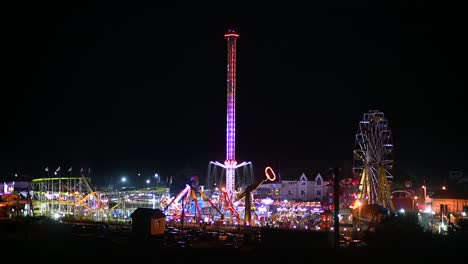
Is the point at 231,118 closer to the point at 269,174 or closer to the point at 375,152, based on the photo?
the point at 269,174

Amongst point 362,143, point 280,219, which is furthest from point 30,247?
point 362,143

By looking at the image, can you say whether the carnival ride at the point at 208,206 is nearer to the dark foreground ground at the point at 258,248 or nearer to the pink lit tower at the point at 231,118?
the pink lit tower at the point at 231,118

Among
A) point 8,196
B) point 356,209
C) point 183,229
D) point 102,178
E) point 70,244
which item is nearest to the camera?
point 70,244

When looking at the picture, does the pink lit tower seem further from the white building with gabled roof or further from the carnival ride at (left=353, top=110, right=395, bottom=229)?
the white building with gabled roof

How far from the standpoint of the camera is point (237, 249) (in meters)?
28.3

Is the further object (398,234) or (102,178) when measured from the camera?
(102,178)

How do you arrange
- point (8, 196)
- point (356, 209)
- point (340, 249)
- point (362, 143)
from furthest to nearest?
point (8, 196) < point (362, 143) < point (356, 209) < point (340, 249)

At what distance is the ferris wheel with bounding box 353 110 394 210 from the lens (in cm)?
4450

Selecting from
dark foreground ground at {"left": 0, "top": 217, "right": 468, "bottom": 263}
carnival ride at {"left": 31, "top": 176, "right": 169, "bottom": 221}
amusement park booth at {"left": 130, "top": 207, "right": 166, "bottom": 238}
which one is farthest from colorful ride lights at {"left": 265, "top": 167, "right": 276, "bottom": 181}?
dark foreground ground at {"left": 0, "top": 217, "right": 468, "bottom": 263}

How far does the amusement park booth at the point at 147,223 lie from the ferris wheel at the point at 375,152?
61.5 ft

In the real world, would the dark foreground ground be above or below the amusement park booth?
below

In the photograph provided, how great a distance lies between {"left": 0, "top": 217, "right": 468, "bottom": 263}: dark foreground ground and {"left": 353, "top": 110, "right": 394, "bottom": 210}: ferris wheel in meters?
12.9

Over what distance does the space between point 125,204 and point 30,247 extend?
25174mm

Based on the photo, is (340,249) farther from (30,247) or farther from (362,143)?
(362,143)
